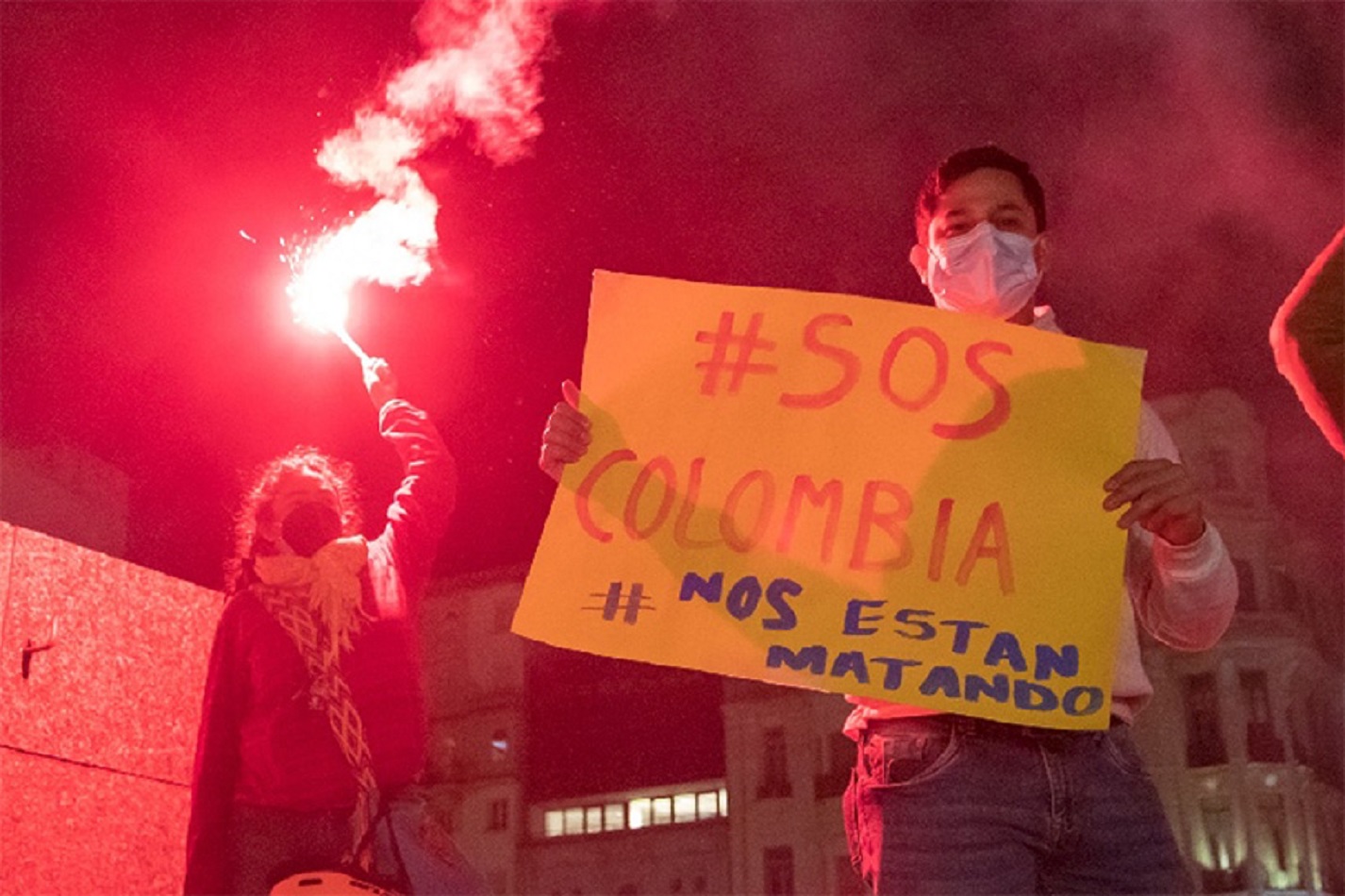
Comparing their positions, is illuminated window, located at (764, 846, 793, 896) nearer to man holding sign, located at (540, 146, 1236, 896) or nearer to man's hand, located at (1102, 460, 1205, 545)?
man holding sign, located at (540, 146, 1236, 896)

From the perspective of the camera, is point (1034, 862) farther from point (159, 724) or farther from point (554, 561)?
point (159, 724)

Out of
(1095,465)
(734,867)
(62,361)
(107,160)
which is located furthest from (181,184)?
(734,867)

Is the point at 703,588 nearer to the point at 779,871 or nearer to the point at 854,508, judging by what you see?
the point at 854,508

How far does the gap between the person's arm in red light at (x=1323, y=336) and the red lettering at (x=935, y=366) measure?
104 centimetres

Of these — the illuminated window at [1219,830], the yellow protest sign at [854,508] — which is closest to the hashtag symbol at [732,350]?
the yellow protest sign at [854,508]

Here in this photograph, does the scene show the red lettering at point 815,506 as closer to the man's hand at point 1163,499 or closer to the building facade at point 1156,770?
the man's hand at point 1163,499

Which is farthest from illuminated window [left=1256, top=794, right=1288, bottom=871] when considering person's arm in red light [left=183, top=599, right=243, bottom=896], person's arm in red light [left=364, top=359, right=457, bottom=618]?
person's arm in red light [left=183, top=599, right=243, bottom=896]

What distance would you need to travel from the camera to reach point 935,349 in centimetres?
327

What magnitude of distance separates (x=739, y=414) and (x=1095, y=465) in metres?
0.74

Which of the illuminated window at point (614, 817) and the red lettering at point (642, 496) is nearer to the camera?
the red lettering at point (642, 496)

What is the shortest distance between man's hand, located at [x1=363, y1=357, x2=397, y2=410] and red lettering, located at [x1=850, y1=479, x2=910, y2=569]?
2910 mm

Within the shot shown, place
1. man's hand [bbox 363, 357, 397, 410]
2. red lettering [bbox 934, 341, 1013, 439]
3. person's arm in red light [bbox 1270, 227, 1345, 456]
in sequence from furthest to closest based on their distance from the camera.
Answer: man's hand [bbox 363, 357, 397, 410], red lettering [bbox 934, 341, 1013, 439], person's arm in red light [bbox 1270, 227, 1345, 456]

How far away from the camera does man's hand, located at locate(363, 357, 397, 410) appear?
573 centimetres

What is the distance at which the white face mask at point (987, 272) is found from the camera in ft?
10.6
